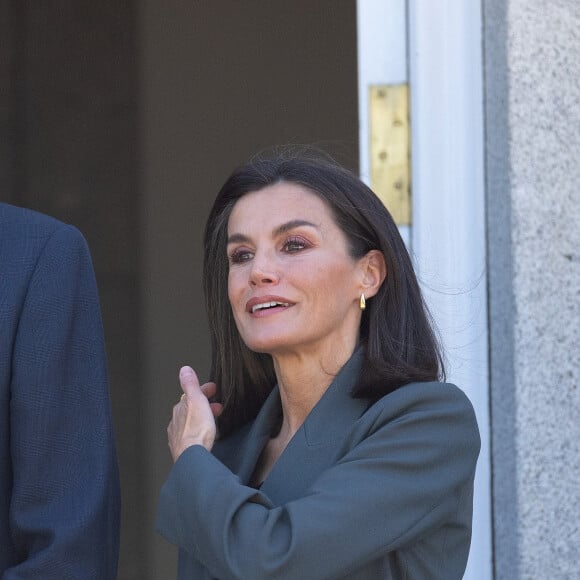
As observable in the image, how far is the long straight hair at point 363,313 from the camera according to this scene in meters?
2.14

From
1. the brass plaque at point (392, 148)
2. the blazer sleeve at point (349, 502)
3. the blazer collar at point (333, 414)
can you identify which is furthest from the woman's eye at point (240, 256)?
the brass plaque at point (392, 148)

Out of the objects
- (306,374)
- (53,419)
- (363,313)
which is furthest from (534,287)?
(53,419)

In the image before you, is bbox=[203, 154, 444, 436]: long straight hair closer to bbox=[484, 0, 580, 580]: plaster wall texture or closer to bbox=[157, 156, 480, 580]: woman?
bbox=[157, 156, 480, 580]: woman

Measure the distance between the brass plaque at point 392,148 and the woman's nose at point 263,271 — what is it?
0.81m

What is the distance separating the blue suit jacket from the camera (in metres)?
1.97

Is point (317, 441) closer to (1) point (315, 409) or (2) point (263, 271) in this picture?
(1) point (315, 409)

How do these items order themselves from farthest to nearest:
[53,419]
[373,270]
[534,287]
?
[534,287] < [373,270] < [53,419]

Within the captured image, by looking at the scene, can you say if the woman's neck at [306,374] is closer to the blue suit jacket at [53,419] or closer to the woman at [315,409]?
the woman at [315,409]

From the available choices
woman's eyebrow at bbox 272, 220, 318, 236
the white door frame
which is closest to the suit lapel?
woman's eyebrow at bbox 272, 220, 318, 236

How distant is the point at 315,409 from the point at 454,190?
919 millimetres

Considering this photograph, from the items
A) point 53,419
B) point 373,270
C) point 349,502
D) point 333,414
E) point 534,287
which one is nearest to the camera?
point 349,502

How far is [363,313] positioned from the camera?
2.25m

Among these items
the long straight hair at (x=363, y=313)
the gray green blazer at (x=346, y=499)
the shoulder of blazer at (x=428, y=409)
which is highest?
the long straight hair at (x=363, y=313)

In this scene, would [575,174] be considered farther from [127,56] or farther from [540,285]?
[127,56]
